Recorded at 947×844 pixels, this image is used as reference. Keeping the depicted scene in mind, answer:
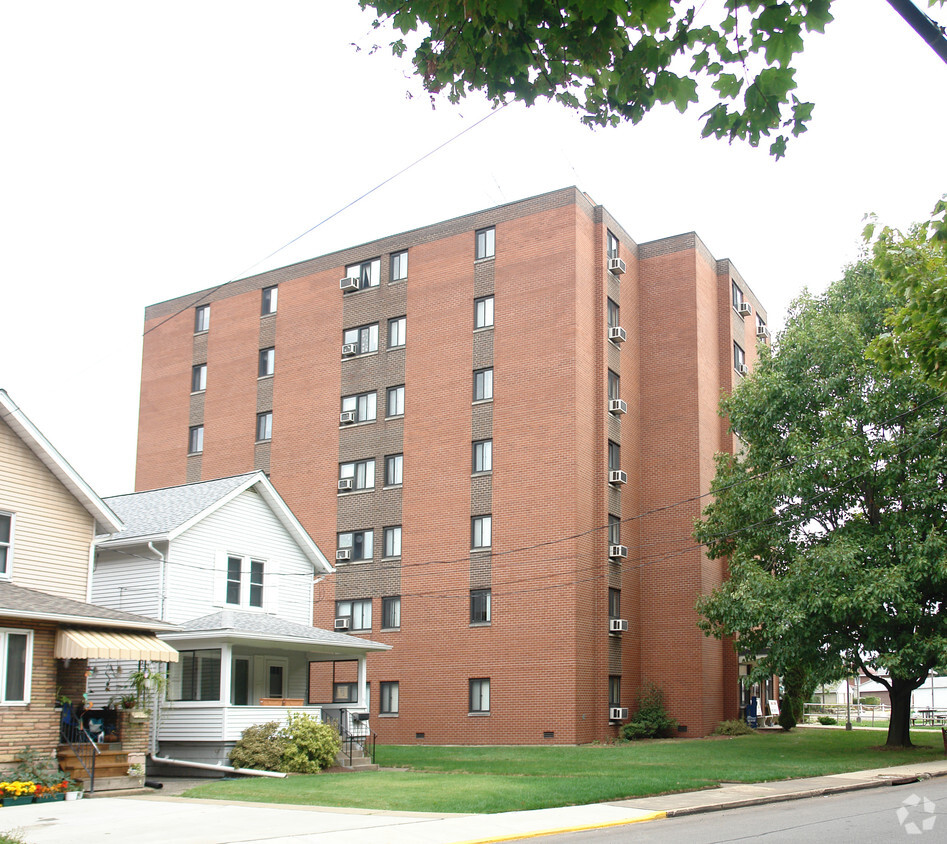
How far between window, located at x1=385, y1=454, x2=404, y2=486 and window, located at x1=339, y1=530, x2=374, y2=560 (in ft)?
7.59

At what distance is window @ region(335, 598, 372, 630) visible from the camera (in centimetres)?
4178

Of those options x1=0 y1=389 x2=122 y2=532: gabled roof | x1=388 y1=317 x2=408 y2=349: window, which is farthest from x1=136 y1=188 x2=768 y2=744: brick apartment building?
x1=0 y1=389 x2=122 y2=532: gabled roof

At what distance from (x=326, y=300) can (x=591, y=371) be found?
1374 cm

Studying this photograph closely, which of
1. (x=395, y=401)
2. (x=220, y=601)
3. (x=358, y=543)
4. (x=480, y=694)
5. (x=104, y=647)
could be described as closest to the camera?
(x=104, y=647)

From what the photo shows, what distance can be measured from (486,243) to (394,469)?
10.2 meters

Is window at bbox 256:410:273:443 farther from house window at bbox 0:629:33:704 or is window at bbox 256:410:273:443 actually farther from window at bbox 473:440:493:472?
house window at bbox 0:629:33:704

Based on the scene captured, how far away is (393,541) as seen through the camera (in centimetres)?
4181

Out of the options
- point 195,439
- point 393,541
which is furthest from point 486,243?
point 195,439

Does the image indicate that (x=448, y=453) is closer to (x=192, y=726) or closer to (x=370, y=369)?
(x=370, y=369)

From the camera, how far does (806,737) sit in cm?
4028

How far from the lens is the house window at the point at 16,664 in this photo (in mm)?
20078

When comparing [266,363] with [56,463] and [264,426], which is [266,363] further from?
[56,463]

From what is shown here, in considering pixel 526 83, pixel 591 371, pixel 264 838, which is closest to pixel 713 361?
pixel 591 371

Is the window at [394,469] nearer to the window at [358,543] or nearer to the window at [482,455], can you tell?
the window at [358,543]
